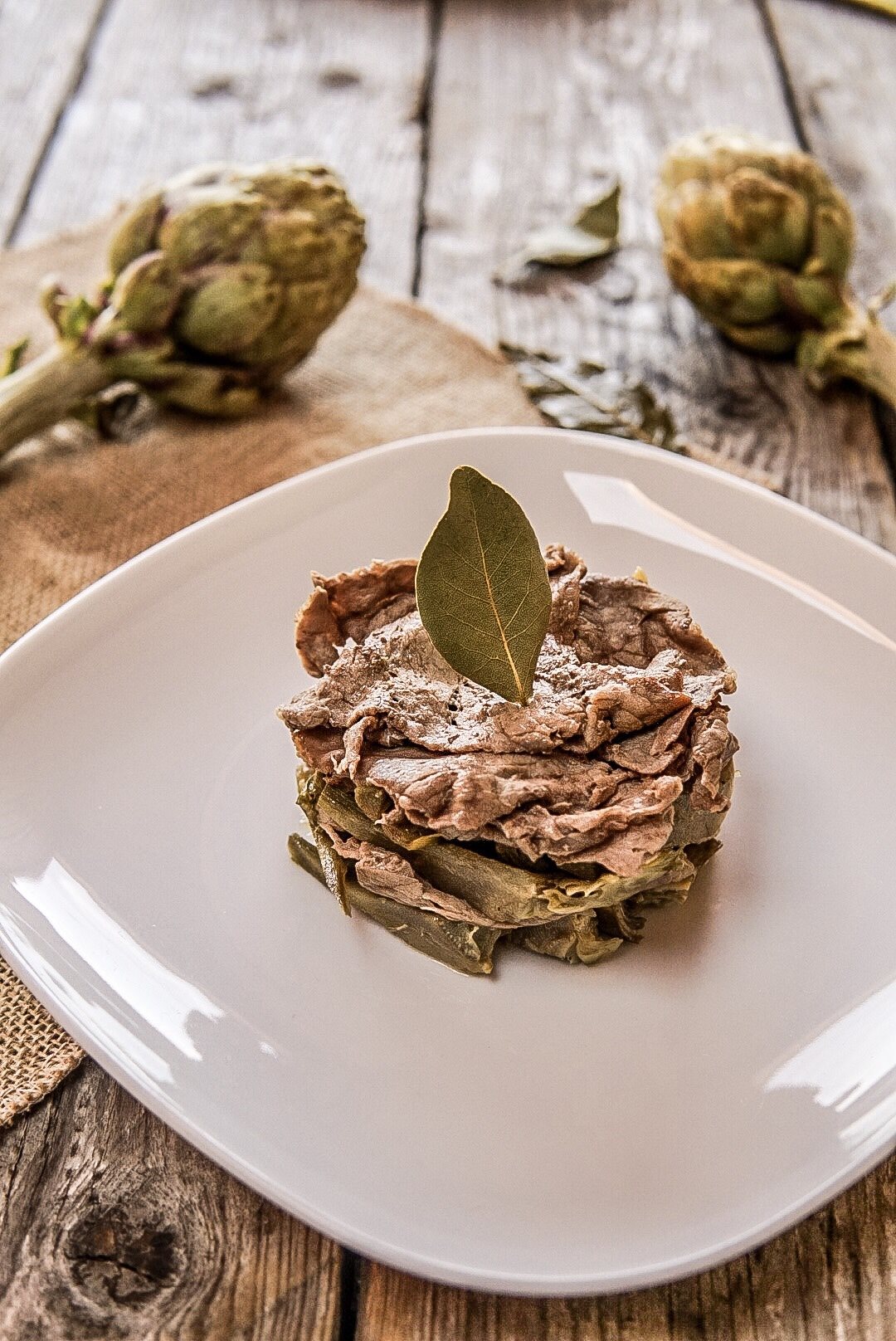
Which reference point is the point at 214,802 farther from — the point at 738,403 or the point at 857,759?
the point at 738,403

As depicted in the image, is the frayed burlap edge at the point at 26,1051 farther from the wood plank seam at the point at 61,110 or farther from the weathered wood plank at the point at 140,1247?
the wood plank seam at the point at 61,110

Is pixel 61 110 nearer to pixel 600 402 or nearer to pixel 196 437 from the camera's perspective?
pixel 196 437

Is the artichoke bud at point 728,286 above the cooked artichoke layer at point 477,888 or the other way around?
the other way around

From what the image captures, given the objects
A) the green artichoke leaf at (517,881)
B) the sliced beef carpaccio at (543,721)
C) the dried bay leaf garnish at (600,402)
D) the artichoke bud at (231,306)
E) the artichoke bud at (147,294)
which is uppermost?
the artichoke bud at (147,294)

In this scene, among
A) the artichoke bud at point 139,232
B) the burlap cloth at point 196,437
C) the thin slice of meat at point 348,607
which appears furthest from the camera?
the artichoke bud at point 139,232

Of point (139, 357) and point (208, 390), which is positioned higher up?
point (139, 357)

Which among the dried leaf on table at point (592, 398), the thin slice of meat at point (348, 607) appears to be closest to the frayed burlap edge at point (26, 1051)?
the thin slice of meat at point (348, 607)

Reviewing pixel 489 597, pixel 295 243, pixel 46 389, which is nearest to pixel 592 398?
pixel 295 243
